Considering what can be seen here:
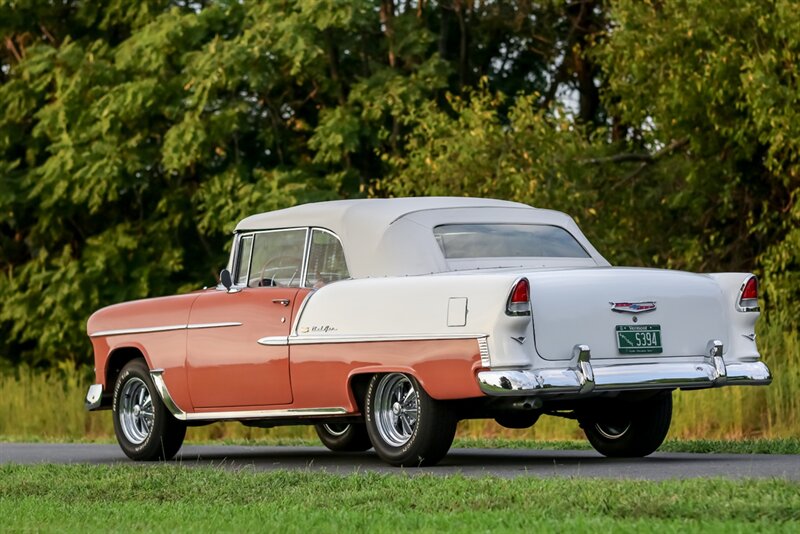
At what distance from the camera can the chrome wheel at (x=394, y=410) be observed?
38.1 ft

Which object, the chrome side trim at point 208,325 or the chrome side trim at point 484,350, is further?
the chrome side trim at point 208,325

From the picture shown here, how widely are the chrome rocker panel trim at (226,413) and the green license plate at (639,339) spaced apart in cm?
201

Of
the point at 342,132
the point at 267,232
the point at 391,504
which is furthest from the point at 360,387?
the point at 342,132

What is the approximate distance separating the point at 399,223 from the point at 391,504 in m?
3.61

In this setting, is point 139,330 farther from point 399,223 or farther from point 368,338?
point 368,338

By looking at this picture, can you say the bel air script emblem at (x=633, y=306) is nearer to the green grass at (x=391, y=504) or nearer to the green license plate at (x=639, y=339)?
the green license plate at (x=639, y=339)

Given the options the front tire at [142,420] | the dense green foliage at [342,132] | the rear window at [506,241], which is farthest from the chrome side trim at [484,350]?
the dense green foliage at [342,132]

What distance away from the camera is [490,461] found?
1277 centimetres

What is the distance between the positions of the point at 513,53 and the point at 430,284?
70.4 ft

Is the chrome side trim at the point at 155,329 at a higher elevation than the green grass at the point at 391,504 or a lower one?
higher

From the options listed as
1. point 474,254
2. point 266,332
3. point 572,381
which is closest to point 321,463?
point 266,332

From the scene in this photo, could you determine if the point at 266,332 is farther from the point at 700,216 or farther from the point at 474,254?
the point at 700,216

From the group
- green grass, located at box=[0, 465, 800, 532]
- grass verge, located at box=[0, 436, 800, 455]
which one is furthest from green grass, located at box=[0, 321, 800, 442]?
green grass, located at box=[0, 465, 800, 532]

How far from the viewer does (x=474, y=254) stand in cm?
1211
